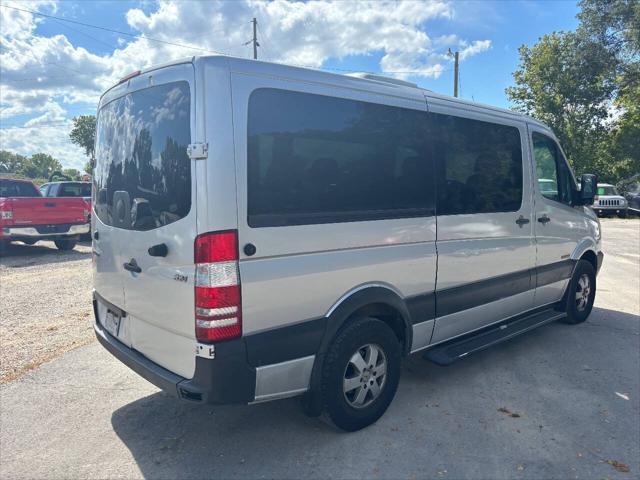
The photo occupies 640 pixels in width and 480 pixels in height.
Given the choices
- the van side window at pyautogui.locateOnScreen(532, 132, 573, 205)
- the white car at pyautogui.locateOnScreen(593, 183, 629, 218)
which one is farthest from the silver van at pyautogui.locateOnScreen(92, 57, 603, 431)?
the white car at pyautogui.locateOnScreen(593, 183, 629, 218)

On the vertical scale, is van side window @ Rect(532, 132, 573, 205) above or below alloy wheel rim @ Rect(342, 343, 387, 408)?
above

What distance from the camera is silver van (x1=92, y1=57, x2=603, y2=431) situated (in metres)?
2.61

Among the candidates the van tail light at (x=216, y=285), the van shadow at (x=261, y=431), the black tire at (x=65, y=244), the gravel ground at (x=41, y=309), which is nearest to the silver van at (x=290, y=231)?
the van tail light at (x=216, y=285)

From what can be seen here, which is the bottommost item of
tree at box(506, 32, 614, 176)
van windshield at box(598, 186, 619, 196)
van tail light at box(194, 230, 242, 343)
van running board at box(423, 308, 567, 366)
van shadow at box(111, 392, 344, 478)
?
van shadow at box(111, 392, 344, 478)

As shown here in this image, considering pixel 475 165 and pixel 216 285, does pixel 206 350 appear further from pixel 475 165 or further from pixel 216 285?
pixel 475 165

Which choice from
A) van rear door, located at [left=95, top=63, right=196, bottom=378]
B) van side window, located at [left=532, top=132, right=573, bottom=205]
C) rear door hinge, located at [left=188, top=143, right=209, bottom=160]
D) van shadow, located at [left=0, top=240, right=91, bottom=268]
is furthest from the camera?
van shadow, located at [left=0, top=240, right=91, bottom=268]

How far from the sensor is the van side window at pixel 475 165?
3.84 m

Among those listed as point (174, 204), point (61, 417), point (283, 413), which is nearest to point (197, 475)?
point (283, 413)

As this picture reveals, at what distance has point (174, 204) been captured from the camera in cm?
271

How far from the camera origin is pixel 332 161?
3090 millimetres

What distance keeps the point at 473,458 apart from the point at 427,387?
3.45ft

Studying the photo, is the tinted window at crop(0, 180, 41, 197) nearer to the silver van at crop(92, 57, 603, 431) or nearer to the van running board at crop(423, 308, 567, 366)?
the silver van at crop(92, 57, 603, 431)

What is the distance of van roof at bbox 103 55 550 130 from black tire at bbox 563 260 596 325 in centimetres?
251

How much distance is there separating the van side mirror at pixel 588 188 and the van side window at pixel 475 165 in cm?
122
